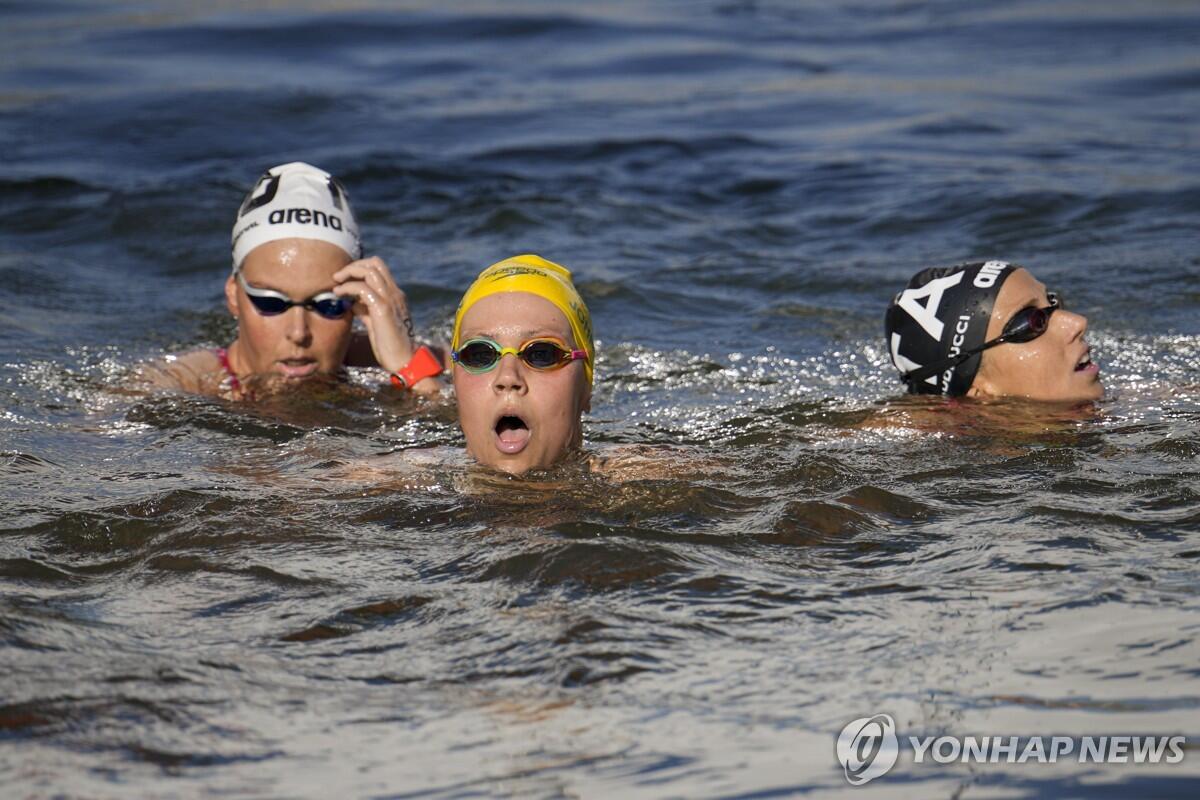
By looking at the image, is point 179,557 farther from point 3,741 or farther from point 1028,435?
point 1028,435

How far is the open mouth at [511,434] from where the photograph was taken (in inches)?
230

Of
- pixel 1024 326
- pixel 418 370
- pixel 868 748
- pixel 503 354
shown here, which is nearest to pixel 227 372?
pixel 418 370

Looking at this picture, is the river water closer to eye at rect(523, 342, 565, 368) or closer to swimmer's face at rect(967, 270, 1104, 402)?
swimmer's face at rect(967, 270, 1104, 402)

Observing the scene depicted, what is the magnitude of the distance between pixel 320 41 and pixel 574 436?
1623 cm

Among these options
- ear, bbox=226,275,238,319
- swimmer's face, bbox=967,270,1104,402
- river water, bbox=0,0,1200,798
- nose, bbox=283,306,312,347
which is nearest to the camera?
river water, bbox=0,0,1200,798

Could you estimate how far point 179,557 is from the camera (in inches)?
209

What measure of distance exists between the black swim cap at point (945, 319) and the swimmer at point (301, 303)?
7.99 ft

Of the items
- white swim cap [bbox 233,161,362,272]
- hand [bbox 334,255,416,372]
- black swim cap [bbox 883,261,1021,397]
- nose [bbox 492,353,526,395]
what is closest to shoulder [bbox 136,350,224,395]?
white swim cap [bbox 233,161,362,272]

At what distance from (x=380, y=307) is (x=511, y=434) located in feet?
7.31

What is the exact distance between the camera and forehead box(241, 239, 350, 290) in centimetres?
779

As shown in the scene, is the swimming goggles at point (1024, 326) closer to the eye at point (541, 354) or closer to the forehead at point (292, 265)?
the eye at point (541, 354)

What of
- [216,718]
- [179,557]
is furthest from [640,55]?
[216,718]

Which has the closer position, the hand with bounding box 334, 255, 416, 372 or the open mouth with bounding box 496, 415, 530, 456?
the open mouth with bounding box 496, 415, 530, 456

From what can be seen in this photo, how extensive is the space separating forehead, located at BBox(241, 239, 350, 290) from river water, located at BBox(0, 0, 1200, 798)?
0.59 metres
